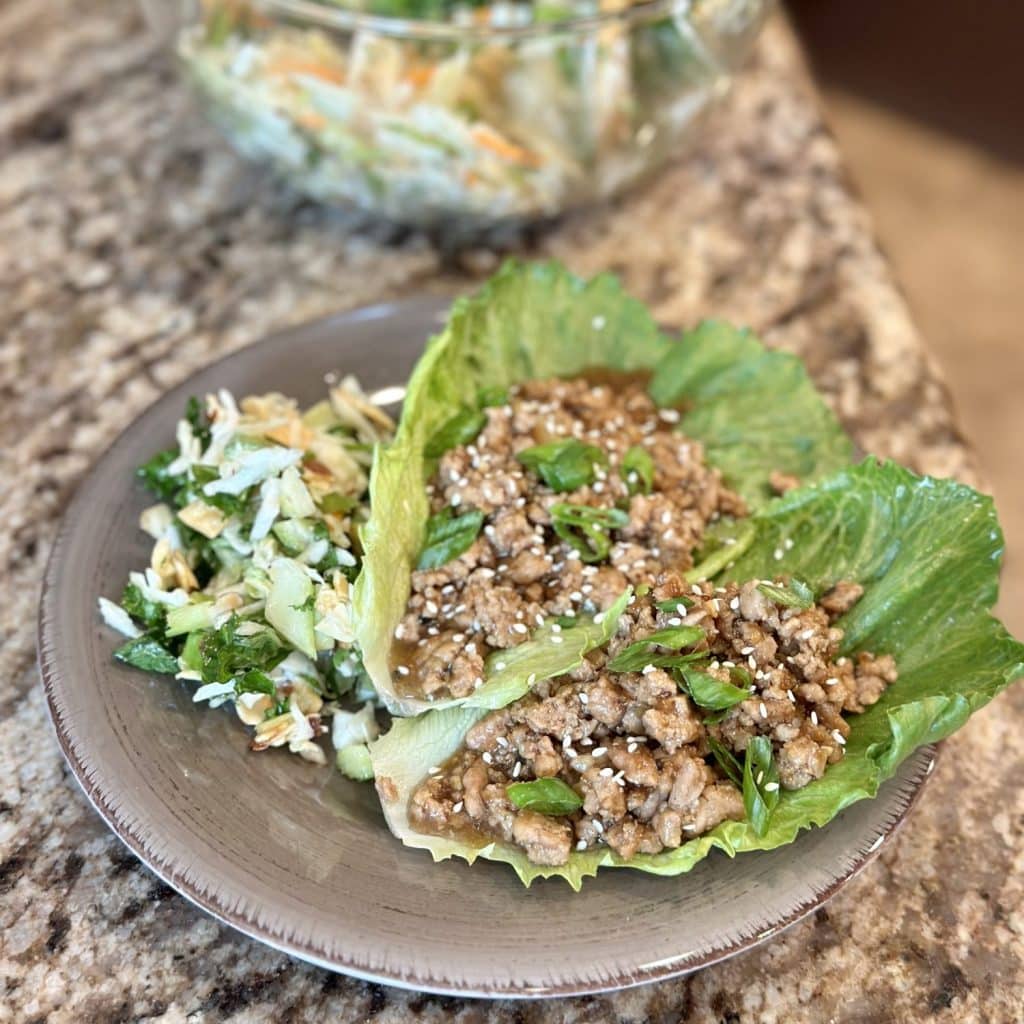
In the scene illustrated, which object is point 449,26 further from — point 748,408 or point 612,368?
point 748,408

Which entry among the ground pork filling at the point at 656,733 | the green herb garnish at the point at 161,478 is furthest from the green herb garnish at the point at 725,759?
the green herb garnish at the point at 161,478

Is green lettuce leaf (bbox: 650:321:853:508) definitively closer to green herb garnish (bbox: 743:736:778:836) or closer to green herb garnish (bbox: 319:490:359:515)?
green herb garnish (bbox: 743:736:778:836)

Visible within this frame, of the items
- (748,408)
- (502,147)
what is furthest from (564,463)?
(502,147)

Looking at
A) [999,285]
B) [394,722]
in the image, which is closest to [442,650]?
[394,722]

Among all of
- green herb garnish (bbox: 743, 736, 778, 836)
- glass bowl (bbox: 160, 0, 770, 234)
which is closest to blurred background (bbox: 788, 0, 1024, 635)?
glass bowl (bbox: 160, 0, 770, 234)

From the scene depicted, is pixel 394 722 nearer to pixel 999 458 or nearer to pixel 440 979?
pixel 440 979

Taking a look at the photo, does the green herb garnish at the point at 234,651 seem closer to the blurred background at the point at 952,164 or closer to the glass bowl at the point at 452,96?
the glass bowl at the point at 452,96
